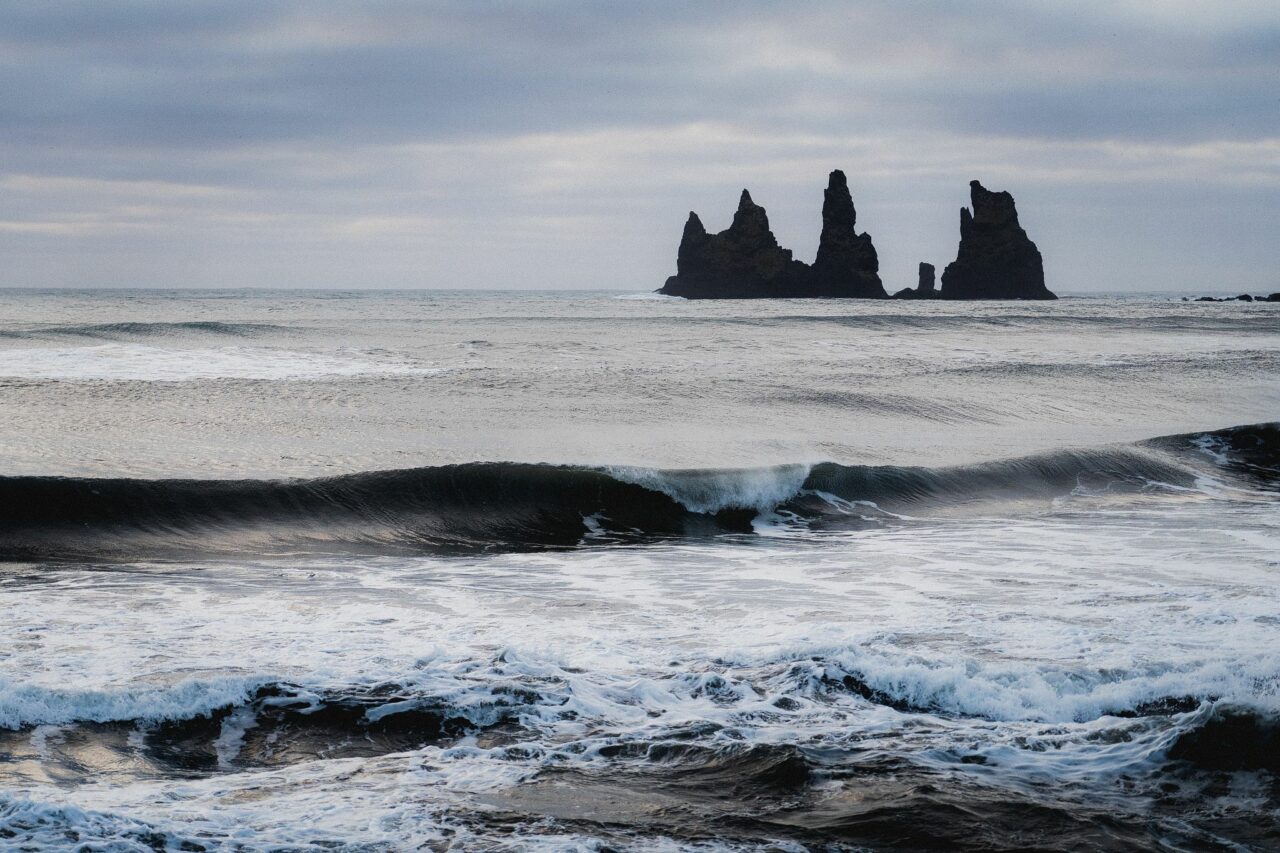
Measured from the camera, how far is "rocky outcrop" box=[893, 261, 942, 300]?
328 ft

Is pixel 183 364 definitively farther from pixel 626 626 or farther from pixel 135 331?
pixel 626 626

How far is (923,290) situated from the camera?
332 ft

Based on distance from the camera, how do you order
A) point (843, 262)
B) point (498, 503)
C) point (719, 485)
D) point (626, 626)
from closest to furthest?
point (626, 626) < point (498, 503) < point (719, 485) < point (843, 262)

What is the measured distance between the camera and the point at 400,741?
4734 millimetres

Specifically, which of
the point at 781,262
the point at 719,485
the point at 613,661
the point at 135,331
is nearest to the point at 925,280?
the point at 781,262

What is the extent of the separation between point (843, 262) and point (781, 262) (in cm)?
565

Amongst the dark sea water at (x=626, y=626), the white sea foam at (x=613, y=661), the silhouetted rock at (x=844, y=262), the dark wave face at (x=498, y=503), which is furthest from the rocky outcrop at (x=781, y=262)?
the white sea foam at (x=613, y=661)

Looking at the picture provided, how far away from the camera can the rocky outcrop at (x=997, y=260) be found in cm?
10125

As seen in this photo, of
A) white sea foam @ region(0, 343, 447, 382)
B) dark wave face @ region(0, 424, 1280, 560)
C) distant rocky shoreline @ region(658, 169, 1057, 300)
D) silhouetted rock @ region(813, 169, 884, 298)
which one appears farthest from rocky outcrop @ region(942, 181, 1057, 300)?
dark wave face @ region(0, 424, 1280, 560)

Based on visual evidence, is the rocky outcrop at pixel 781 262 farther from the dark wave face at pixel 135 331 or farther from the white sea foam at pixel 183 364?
the white sea foam at pixel 183 364

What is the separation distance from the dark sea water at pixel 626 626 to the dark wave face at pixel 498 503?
0.16 ft

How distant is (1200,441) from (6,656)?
15.0 m

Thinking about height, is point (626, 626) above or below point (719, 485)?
below

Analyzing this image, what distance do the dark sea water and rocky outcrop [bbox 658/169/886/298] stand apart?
81.8 metres
